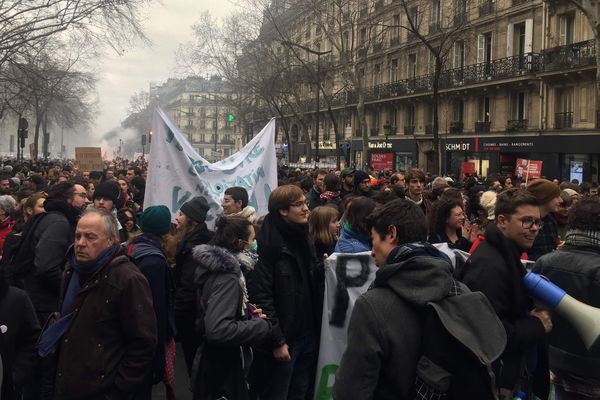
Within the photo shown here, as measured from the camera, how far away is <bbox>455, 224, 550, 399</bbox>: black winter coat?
279cm

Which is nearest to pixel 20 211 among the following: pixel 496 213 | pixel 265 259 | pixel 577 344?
pixel 265 259

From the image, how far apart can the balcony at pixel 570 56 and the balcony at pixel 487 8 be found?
16.1 ft

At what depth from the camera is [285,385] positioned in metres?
4.15

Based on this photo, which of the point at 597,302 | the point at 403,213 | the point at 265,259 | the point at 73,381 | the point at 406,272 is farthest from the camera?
the point at 265,259

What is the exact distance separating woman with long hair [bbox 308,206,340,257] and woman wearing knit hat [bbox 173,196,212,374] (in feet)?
2.91

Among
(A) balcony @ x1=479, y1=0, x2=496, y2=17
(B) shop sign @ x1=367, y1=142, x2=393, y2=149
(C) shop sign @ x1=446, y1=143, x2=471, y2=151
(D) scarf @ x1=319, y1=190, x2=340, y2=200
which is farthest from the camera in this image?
(B) shop sign @ x1=367, y1=142, x2=393, y2=149

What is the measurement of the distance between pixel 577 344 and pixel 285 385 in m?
1.92

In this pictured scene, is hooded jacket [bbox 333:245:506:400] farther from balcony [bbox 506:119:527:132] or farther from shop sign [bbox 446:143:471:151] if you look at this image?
shop sign [bbox 446:143:471:151]

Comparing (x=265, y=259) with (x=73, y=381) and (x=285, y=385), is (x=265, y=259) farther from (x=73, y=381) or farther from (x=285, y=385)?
(x=73, y=381)

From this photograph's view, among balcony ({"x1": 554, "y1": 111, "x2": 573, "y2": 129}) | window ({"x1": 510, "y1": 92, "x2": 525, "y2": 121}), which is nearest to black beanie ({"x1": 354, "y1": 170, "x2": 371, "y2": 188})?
balcony ({"x1": 554, "y1": 111, "x2": 573, "y2": 129})

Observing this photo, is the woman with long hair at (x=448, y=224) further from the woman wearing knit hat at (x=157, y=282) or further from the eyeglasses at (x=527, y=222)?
the woman wearing knit hat at (x=157, y=282)

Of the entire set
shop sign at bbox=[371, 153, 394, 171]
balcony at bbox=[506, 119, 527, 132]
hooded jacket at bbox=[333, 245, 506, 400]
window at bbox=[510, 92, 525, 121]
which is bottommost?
hooded jacket at bbox=[333, 245, 506, 400]

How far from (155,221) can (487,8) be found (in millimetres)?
33416

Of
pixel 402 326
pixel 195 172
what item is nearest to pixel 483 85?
pixel 195 172
